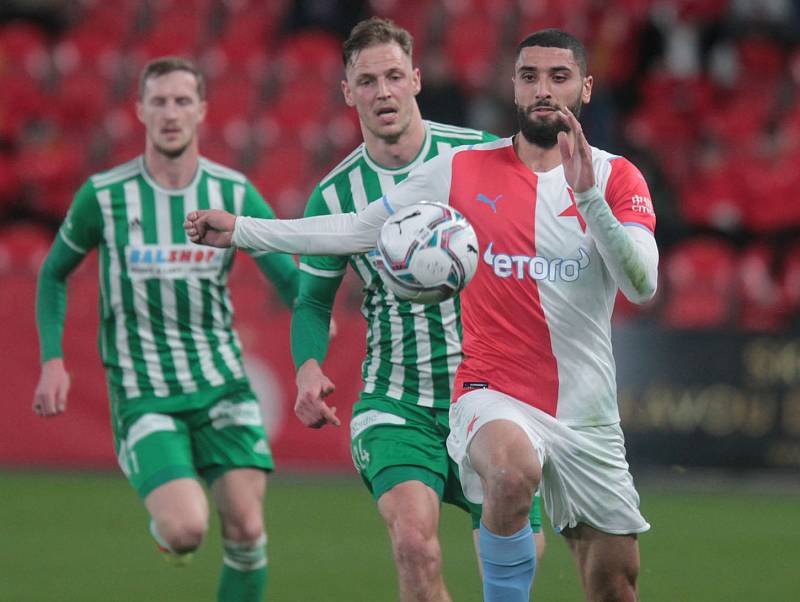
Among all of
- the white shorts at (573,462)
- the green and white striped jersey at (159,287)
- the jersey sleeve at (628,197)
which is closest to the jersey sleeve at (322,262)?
the green and white striped jersey at (159,287)

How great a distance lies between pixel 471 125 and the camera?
1425cm

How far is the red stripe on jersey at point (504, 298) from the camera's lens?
505 cm

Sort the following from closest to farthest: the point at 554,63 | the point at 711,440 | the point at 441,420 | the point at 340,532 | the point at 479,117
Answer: the point at 554,63 → the point at 441,420 → the point at 340,532 → the point at 711,440 → the point at 479,117

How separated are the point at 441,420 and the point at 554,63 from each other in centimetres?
142

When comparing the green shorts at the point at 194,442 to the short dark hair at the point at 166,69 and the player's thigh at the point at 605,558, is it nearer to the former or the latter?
the short dark hair at the point at 166,69

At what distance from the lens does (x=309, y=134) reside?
1462 cm

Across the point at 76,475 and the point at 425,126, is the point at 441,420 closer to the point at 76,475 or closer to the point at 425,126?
the point at 425,126

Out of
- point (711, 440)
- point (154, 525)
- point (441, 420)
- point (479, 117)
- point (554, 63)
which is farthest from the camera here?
point (479, 117)

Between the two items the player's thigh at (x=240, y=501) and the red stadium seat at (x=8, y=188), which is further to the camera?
the red stadium seat at (x=8, y=188)

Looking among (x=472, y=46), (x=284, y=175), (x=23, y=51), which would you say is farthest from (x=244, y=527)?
(x=23, y=51)

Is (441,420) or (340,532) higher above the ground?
(441,420)

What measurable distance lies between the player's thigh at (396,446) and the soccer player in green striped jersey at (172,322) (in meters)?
0.88

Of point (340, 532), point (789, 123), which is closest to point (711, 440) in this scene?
point (340, 532)

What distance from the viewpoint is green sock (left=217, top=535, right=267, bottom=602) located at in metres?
6.26
